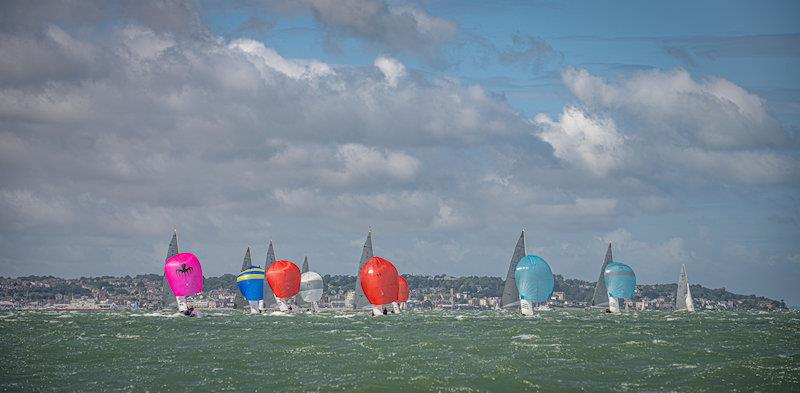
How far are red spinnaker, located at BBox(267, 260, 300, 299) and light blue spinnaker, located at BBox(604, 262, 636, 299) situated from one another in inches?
1888

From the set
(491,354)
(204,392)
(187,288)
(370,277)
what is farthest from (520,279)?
(204,392)

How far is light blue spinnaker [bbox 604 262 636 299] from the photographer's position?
466 feet

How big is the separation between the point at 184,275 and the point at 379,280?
2277cm

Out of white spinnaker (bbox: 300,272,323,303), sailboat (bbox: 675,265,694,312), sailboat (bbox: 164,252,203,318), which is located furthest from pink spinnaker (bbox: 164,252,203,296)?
sailboat (bbox: 675,265,694,312)

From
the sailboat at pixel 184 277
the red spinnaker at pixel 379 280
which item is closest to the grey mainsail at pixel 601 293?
the red spinnaker at pixel 379 280

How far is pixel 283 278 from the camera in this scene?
127 m

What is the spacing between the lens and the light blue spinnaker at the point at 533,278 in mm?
109062

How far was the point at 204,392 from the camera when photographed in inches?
1529

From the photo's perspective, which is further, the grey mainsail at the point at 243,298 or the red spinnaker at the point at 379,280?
the grey mainsail at the point at 243,298

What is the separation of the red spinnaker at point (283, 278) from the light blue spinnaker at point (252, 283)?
17.3ft

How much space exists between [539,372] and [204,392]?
1510 cm

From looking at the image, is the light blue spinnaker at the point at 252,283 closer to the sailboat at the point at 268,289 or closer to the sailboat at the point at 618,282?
the sailboat at the point at 268,289

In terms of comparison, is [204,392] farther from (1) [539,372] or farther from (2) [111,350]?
(2) [111,350]

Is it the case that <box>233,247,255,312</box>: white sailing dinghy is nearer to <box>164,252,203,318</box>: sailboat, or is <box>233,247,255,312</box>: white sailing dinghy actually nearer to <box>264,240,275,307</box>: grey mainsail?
<box>264,240,275,307</box>: grey mainsail
